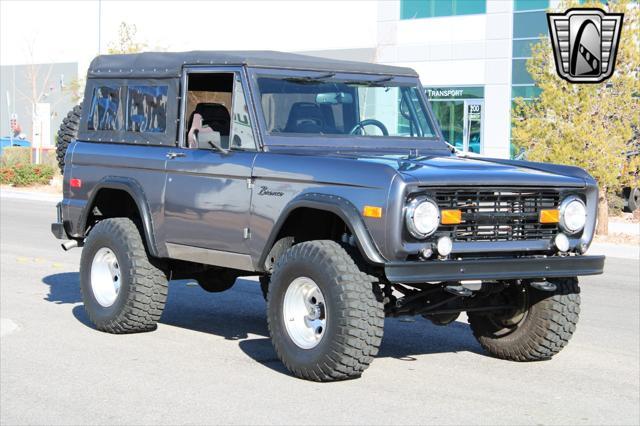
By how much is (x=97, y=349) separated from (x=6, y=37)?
5770 cm

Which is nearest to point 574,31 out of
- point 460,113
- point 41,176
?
point 460,113

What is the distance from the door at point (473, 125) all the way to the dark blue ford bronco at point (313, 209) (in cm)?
3052

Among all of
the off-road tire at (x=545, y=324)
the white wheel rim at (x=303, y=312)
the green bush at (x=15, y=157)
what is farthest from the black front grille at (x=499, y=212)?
the green bush at (x=15, y=157)

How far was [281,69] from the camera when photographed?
8891 mm

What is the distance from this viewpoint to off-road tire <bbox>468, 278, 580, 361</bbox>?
839 cm

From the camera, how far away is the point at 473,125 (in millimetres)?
40500

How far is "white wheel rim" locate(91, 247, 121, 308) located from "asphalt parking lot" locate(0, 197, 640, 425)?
344 mm

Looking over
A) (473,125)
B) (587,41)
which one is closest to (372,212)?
(587,41)

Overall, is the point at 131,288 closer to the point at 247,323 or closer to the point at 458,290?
the point at 247,323

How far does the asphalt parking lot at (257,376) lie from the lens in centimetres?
680

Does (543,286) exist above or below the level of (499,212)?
below

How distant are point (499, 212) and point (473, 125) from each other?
3321cm

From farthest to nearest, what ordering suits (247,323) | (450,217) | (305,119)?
(247,323) < (305,119) < (450,217)

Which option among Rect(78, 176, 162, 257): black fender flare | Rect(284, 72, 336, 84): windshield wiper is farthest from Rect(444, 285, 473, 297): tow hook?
Rect(78, 176, 162, 257): black fender flare
